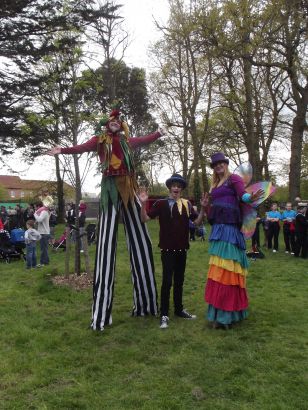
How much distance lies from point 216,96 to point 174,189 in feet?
65.8

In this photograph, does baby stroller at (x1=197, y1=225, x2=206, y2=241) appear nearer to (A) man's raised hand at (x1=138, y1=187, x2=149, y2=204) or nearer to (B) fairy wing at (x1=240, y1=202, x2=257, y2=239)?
(B) fairy wing at (x1=240, y1=202, x2=257, y2=239)

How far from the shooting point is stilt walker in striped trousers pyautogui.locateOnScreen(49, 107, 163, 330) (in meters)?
5.42

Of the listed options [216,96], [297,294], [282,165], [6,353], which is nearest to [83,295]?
[6,353]

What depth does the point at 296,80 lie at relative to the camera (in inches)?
754

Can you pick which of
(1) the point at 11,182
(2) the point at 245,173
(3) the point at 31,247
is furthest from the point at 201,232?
(1) the point at 11,182

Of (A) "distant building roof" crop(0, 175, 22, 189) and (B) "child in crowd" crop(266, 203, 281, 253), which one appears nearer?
(B) "child in crowd" crop(266, 203, 281, 253)

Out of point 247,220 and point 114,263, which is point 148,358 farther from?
point 247,220

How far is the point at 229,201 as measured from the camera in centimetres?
535

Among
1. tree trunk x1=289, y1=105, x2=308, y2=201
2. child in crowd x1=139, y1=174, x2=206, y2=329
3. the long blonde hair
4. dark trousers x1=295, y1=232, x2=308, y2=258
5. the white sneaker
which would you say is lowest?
the white sneaker

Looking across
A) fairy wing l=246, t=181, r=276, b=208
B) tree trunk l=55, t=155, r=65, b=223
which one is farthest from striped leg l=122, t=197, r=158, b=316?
tree trunk l=55, t=155, r=65, b=223

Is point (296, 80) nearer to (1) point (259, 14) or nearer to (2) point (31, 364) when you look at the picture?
(1) point (259, 14)

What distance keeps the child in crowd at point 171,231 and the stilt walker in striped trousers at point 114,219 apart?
0.27 meters

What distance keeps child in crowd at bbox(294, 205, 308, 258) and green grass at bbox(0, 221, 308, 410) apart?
550cm

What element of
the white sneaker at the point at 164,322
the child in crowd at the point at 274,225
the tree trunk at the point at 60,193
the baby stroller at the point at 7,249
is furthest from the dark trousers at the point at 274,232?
Result: the tree trunk at the point at 60,193
